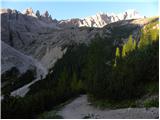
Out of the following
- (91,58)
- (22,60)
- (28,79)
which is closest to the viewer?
(91,58)

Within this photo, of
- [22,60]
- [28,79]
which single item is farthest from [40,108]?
[22,60]

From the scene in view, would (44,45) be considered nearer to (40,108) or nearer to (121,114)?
(40,108)

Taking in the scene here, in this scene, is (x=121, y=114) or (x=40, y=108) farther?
(x=40, y=108)

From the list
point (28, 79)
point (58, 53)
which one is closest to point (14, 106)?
point (28, 79)

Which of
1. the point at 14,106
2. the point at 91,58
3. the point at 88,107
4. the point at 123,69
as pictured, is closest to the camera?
the point at 14,106

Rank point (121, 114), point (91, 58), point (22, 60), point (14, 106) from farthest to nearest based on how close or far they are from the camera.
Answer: point (22, 60)
point (91, 58)
point (14, 106)
point (121, 114)

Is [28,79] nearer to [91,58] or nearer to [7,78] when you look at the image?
[7,78]

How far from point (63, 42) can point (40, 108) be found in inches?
5426

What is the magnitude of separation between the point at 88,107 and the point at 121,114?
11.0 meters

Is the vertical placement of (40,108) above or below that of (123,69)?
below

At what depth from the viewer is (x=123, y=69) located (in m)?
43.2

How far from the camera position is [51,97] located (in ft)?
148

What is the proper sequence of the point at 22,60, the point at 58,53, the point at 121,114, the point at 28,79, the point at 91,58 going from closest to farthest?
the point at 121,114 → the point at 91,58 → the point at 28,79 → the point at 22,60 → the point at 58,53

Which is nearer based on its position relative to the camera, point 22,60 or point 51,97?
point 51,97
